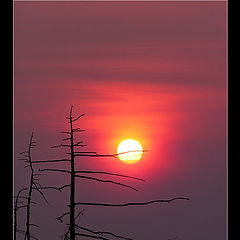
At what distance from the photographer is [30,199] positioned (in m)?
5.36
